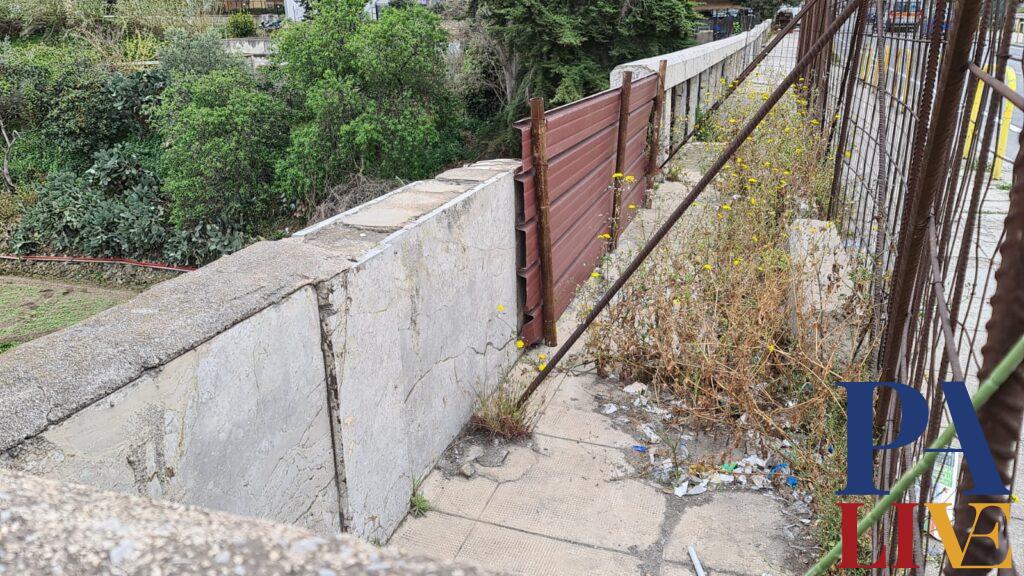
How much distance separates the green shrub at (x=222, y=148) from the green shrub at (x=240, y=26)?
1249 cm

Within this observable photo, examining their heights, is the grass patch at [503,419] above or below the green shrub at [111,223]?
above

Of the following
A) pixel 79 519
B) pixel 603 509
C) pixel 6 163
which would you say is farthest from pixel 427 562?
pixel 6 163

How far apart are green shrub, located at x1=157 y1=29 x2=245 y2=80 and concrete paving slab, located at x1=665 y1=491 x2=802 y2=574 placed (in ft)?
55.2

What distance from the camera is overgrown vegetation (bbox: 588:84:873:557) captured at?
3432mm

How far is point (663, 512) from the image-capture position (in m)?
3.17

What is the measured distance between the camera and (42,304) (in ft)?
41.4

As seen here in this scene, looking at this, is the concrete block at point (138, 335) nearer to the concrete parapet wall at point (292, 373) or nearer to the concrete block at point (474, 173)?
the concrete parapet wall at point (292, 373)

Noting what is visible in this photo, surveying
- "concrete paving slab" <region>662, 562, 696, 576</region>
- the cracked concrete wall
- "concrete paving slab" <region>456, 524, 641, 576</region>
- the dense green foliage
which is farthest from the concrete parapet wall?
the dense green foliage

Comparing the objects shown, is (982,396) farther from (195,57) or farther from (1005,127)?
(195,57)

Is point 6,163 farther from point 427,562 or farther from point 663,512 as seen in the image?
point 427,562

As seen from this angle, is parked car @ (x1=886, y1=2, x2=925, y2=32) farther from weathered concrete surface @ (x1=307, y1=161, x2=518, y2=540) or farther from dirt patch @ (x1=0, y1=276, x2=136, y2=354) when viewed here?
dirt patch @ (x1=0, y1=276, x2=136, y2=354)

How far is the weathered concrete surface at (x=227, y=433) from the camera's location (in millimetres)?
1644

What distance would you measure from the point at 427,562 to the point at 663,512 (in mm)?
2570

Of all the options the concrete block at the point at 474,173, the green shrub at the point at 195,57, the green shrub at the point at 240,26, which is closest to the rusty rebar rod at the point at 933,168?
the concrete block at the point at 474,173
